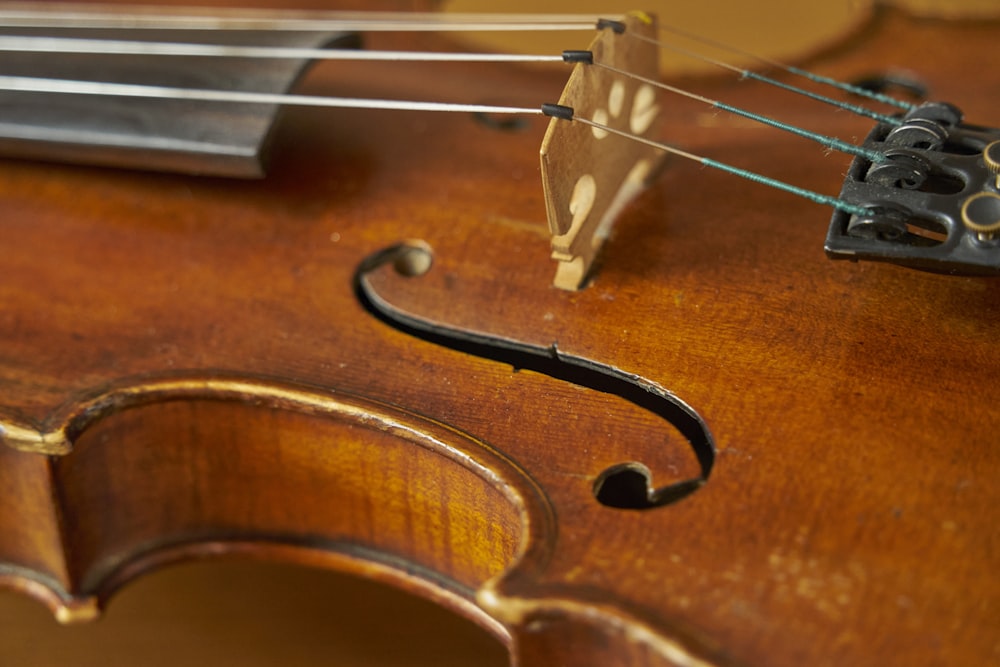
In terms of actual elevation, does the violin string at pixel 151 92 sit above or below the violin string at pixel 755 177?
below

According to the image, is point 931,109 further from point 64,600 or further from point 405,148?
point 64,600

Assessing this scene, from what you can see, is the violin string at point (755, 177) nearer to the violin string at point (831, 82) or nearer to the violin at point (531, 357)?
the violin at point (531, 357)

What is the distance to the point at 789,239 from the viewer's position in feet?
3.06

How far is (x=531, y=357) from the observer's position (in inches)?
34.6

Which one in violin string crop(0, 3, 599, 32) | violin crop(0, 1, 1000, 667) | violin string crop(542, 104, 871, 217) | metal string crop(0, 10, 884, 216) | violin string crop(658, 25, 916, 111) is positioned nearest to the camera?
violin crop(0, 1, 1000, 667)

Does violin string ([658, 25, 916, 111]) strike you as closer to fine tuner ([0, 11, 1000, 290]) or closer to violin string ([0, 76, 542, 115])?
fine tuner ([0, 11, 1000, 290])

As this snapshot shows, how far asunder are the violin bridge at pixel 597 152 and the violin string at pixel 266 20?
0.21m

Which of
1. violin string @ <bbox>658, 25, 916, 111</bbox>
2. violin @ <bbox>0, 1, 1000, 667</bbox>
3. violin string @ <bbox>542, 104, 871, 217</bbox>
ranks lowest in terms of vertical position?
violin @ <bbox>0, 1, 1000, 667</bbox>

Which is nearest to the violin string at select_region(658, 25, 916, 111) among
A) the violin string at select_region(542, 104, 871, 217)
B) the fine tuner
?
the fine tuner

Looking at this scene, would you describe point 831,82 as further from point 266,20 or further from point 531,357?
point 266,20

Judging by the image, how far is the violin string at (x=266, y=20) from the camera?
121cm

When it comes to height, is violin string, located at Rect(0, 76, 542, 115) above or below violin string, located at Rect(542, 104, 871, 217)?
below

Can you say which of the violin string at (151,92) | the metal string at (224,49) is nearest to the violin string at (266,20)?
the metal string at (224,49)

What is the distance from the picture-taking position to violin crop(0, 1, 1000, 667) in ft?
2.24
